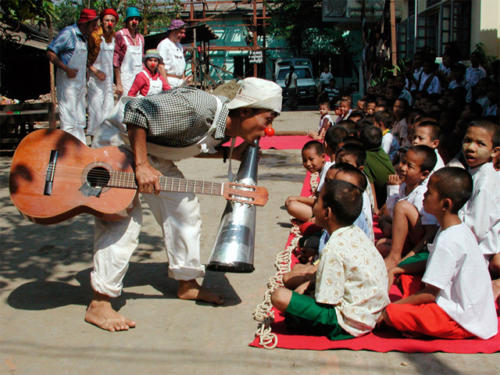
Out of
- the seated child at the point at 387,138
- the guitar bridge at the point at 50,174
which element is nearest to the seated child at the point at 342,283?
the guitar bridge at the point at 50,174

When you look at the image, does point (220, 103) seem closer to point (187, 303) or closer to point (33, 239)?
point (187, 303)

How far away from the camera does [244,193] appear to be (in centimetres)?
341

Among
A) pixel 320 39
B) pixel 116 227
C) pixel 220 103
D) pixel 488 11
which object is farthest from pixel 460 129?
pixel 320 39

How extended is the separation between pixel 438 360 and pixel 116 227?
1989 mm

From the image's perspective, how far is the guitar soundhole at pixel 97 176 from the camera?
3.41 metres

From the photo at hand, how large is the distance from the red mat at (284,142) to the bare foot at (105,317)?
723cm

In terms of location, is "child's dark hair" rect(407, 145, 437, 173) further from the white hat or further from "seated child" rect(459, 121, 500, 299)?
the white hat

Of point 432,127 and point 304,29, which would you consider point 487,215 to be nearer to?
point 432,127

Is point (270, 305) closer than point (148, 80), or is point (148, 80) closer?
point (270, 305)

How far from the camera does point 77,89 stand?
21.9 feet

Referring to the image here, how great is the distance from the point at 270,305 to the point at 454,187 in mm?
1334

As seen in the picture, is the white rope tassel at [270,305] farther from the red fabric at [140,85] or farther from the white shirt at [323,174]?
the red fabric at [140,85]

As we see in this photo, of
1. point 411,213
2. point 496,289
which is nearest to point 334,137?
point 411,213

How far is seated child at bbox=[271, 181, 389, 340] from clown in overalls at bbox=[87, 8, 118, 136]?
187 inches
